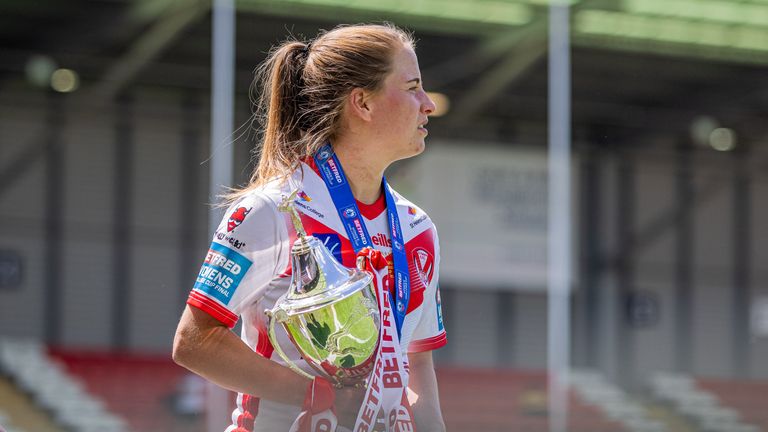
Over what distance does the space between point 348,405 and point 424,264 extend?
293 mm

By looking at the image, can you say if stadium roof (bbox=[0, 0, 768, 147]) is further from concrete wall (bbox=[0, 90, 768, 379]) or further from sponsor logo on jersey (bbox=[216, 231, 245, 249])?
sponsor logo on jersey (bbox=[216, 231, 245, 249])

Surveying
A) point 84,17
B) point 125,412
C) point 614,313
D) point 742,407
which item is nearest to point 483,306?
point 614,313

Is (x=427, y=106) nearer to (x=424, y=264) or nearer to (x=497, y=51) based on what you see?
(x=424, y=264)

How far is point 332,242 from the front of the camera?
5.62ft

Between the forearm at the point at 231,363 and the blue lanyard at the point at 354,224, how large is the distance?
0.19m

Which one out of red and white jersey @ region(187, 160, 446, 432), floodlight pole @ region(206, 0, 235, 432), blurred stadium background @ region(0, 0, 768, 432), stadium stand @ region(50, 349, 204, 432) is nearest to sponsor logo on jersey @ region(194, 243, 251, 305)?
red and white jersey @ region(187, 160, 446, 432)

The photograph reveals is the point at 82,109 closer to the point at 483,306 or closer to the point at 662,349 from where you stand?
the point at 483,306

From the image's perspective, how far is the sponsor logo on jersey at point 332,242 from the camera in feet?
5.58

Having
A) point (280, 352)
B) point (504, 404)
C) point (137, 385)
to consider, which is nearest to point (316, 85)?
point (280, 352)

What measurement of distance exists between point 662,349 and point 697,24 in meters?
9.15

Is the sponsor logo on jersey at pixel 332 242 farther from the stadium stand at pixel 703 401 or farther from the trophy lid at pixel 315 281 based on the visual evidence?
the stadium stand at pixel 703 401

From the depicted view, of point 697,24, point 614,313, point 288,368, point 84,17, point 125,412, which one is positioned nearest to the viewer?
point 288,368

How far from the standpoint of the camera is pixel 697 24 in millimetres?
11453

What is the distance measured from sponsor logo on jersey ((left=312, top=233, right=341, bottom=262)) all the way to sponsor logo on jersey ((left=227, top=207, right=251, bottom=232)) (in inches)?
3.9
